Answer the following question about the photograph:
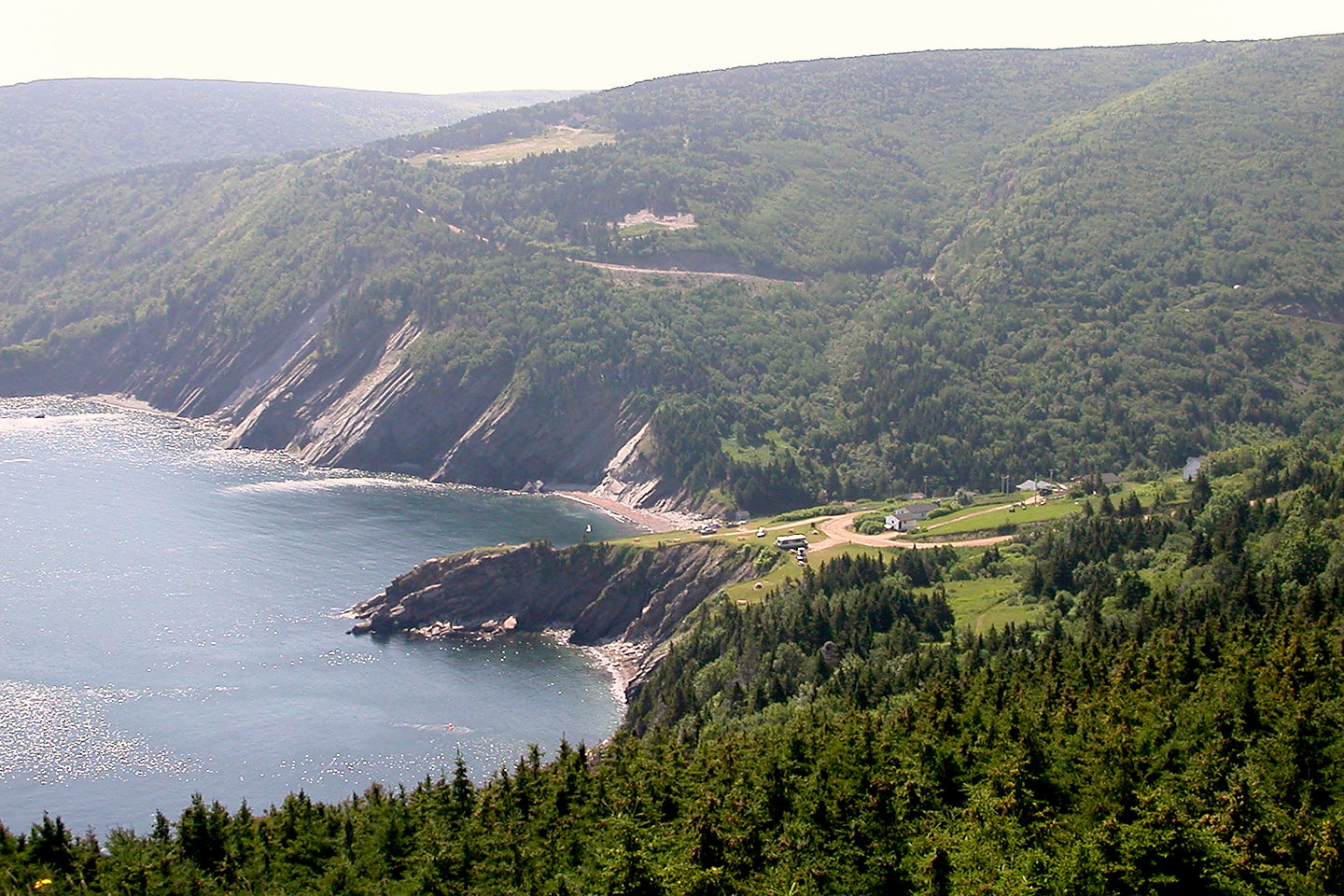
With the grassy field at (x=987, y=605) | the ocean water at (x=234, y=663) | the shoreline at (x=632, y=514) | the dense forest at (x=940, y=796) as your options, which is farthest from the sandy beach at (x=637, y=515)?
the dense forest at (x=940, y=796)

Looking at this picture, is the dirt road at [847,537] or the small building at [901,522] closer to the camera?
the dirt road at [847,537]

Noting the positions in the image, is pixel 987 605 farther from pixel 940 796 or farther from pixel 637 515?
pixel 637 515

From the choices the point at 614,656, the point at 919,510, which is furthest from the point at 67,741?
the point at 919,510

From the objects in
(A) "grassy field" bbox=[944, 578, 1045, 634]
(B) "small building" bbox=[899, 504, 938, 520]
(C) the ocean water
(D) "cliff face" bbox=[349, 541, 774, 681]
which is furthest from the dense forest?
(B) "small building" bbox=[899, 504, 938, 520]

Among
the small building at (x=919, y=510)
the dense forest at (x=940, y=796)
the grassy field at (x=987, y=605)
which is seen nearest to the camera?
the dense forest at (x=940, y=796)

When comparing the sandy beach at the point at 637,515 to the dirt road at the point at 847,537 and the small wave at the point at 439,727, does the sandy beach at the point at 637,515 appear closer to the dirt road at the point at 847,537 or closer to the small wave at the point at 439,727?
the dirt road at the point at 847,537

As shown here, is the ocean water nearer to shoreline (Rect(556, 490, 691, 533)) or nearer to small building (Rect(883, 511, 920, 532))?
shoreline (Rect(556, 490, 691, 533))

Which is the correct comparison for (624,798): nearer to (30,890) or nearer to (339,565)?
(30,890)
